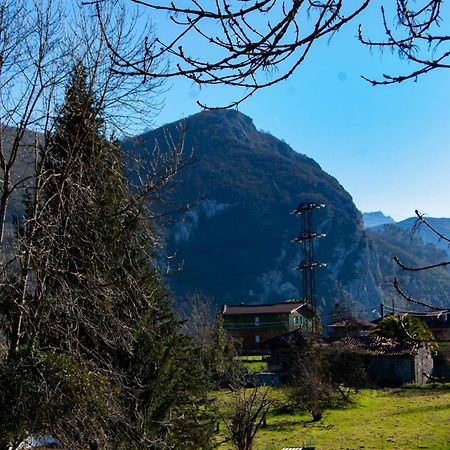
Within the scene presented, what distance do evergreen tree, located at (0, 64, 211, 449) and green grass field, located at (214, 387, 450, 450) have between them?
7606 mm

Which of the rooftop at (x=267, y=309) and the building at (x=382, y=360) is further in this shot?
the rooftop at (x=267, y=309)

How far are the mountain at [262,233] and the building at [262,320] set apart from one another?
50.9 meters

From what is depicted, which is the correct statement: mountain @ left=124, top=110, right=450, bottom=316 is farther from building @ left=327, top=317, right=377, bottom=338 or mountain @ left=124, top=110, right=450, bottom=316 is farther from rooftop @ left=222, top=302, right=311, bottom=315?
building @ left=327, top=317, right=377, bottom=338

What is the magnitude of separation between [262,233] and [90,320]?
404 ft

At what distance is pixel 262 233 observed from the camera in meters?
132

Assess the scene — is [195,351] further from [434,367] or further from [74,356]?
[434,367]

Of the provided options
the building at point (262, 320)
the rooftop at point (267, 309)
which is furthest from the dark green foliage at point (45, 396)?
the rooftop at point (267, 309)

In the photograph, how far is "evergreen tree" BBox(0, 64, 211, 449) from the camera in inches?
321

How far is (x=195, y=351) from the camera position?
11.6 m

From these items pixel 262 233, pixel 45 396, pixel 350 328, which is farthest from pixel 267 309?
pixel 262 233

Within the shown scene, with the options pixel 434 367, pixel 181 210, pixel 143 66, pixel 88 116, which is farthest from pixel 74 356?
pixel 434 367

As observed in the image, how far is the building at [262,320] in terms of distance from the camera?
58.9 meters

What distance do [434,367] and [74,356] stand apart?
3525 cm

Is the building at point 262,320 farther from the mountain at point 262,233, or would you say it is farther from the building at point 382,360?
the mountain at point 262,233
